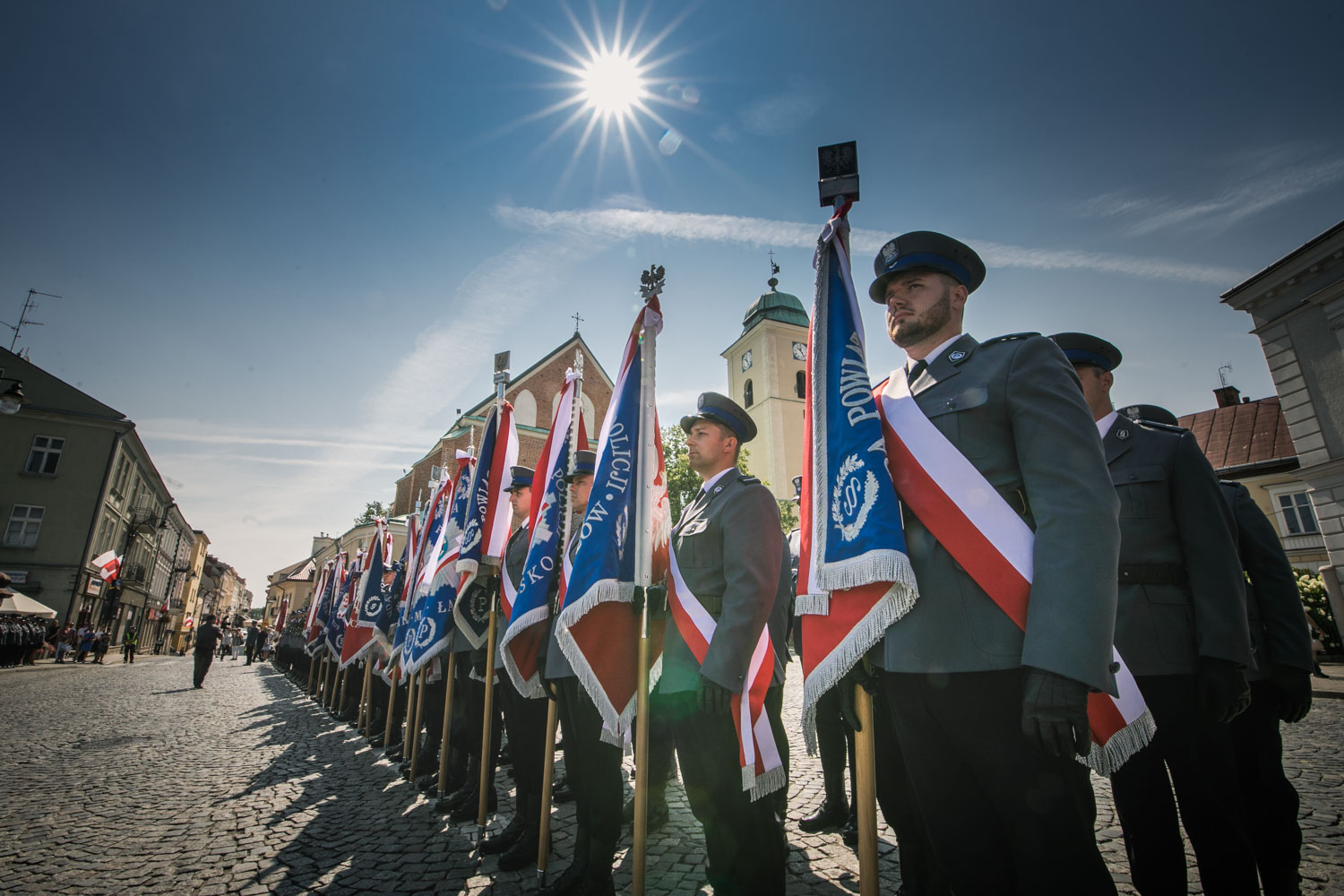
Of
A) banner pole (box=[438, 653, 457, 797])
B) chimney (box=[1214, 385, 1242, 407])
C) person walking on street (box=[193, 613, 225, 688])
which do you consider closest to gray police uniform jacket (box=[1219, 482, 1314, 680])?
banner pole (box=[438, 653, 457, 797])

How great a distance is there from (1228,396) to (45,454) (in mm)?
56654

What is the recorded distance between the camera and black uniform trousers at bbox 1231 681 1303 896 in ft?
8.25

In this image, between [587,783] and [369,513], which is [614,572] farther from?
[369,513]

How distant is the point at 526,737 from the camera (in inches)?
160

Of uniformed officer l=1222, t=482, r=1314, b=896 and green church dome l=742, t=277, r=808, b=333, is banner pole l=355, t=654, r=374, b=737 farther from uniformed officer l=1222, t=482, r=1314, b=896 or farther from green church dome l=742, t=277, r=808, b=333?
green church dome l=742, t=277, r=808, b=333

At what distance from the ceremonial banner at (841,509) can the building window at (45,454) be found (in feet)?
131

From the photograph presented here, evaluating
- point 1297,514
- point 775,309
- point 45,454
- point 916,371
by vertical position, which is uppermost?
point 775,309

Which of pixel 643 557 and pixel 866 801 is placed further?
pixel 643 557

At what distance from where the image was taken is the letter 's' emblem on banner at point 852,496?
192cm

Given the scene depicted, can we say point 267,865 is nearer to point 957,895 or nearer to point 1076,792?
point 957,895

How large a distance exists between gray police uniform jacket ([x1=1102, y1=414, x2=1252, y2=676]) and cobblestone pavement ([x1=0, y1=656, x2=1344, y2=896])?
1399 mm

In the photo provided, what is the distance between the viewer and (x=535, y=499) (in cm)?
475

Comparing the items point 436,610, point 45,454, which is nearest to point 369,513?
point 45,454

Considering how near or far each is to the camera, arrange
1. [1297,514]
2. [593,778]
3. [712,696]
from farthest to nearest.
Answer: [1297,514] → [593,778] → [712,696]
